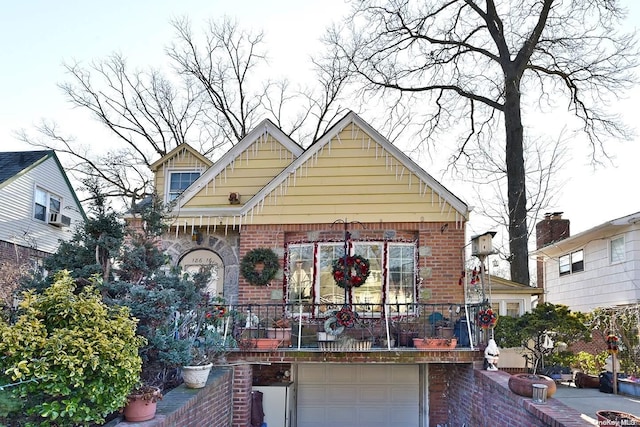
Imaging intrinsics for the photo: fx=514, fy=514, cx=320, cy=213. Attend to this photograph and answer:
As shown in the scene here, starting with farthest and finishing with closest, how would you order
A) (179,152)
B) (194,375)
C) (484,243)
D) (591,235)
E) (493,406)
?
(591,235)
(179,152)
(484,243)
(493,406)
(194,375)

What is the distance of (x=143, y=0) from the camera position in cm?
1046

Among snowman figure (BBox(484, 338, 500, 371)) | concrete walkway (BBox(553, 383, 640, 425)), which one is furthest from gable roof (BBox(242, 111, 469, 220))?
concrete walkway (BBox(553, 383, 640, 425))

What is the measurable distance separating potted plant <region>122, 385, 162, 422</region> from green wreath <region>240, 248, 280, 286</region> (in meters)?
4.98

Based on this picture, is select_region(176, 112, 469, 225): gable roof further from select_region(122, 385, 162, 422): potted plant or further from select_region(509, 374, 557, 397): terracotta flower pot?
select_region(122, 385, 162, 422): potted plant

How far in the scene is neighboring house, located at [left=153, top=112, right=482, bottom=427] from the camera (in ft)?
34.0

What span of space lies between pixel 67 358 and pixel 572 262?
1660 cm

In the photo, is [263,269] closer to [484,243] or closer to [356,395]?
[356,395]

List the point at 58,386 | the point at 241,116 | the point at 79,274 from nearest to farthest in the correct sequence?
1. the point at 58,386
2. the point at 79,274
3. the point at 241,116

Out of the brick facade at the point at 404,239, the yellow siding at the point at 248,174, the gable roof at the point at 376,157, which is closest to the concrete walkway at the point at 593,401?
the brick facade at the point at 404,239

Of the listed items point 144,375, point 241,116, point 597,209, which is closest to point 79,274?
point 144,375

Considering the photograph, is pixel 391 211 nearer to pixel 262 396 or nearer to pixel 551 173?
pixel 262 396

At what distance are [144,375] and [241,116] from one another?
63.2 feet

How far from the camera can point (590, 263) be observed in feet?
52.3

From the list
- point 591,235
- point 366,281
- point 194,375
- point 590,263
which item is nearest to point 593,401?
point 366,281
